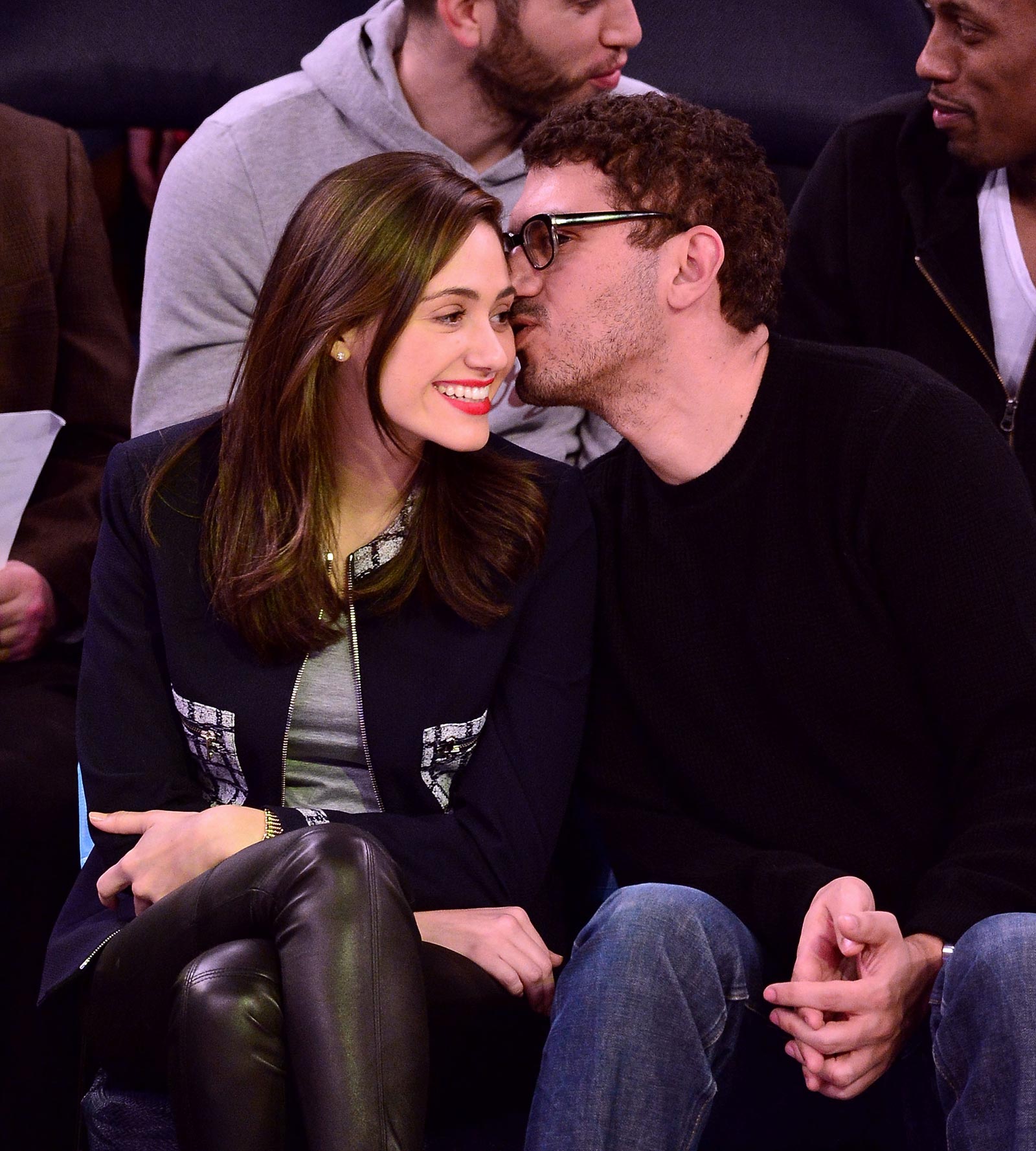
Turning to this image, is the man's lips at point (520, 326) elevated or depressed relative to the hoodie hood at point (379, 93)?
depressed

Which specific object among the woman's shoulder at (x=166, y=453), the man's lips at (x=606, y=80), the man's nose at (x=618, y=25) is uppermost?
the man's nose at (x=618, y=25)

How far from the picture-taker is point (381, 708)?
1.70 meters

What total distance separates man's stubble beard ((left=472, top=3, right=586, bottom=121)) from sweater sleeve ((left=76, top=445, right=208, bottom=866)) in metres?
0.88

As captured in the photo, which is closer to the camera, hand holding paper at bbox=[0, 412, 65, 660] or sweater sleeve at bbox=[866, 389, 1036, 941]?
sweater sleeve at bbox=[866, 389, 1036, 941]

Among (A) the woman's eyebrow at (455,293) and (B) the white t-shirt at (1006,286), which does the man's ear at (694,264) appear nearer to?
(A) the woman's eyebrow at (455,293)

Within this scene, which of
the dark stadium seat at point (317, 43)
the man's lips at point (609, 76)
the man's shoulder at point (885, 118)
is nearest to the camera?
the man's shoulder at point (885, 118)

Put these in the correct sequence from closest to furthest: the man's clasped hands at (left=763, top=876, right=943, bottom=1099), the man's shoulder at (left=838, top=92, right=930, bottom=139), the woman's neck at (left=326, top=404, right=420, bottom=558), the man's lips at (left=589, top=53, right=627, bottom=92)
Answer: the man's clasped hands at (left=763, top=876, right=943, bottom=1099) → the woman's neck at (left=326, top=404, right=420, bottom=558) → the man's shoulder at (left=838, top=92, right=930, bottom=139) → the man's lips at (left=589, top=53, right=627, bottom=92)

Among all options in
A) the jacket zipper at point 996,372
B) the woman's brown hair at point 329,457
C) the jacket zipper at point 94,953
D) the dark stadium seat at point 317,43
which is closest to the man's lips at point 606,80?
the dark stadium seat at point 317,43

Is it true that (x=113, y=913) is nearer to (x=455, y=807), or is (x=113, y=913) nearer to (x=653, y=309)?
(x=455, y=807)

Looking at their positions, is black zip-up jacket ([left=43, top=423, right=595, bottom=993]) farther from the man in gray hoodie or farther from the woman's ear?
the man in gray hoodie

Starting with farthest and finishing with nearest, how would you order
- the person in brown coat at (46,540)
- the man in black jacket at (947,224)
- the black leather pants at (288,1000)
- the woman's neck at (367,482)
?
the man in black jacket at (947,224), the person in brown coat at (46,540), the woman's neck at (367,482), the black leather pants at (288,1000)

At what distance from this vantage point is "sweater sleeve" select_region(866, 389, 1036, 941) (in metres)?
1.55

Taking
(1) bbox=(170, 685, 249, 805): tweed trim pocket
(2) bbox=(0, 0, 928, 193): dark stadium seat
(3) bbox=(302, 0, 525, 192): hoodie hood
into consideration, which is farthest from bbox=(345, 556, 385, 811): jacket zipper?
(2) bbox=(0, 0, 928, 193): dark stadium seat

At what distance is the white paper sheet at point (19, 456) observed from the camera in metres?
2.09
